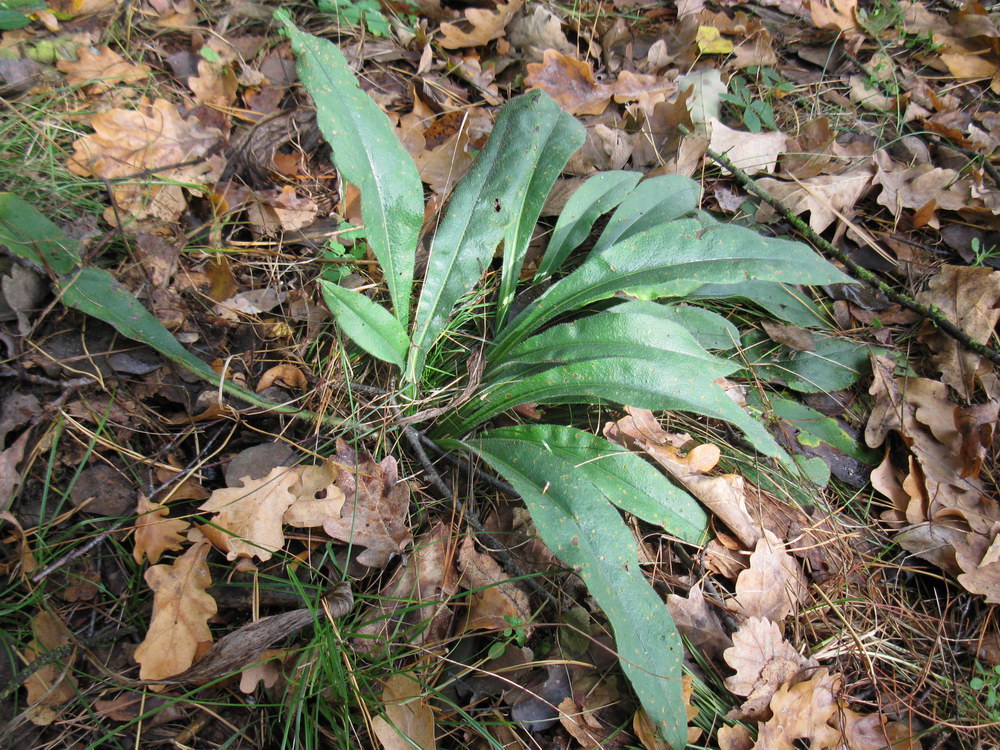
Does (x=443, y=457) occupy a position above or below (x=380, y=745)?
above

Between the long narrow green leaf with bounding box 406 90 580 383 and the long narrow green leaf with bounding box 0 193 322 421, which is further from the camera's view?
the long narrow green leaf with bounding box 406 90 580 383

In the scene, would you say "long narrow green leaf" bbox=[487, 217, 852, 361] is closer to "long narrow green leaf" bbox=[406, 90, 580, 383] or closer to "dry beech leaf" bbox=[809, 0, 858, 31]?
"long narrow green leaf" bbox=[406, 90, 580, 383]

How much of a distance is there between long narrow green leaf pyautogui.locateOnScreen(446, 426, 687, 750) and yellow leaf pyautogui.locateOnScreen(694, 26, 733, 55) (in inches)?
70.3

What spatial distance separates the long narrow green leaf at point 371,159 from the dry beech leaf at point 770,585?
105 centimetres

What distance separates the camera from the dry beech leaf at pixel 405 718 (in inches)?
43.3

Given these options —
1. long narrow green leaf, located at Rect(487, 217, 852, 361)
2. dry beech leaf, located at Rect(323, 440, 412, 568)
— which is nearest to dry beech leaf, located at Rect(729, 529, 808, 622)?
long narrow green leaf, located at Rect(487, 217, 852, 361)

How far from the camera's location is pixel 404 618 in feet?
4.02

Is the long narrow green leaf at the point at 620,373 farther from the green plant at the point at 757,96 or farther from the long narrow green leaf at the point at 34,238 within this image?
the green plant at the point at 757,96

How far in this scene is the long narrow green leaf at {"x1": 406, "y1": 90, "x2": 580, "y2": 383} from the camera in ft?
5.16

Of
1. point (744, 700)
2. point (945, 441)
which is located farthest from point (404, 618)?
point (945, 441)

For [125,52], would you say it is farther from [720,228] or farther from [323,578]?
[720,228]

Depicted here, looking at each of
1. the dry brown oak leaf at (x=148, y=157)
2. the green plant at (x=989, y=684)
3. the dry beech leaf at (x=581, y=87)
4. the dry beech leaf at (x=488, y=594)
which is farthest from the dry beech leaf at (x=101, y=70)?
the green plant at (x=989, y=684)

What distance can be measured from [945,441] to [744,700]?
986mm

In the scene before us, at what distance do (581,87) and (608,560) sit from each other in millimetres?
1664
